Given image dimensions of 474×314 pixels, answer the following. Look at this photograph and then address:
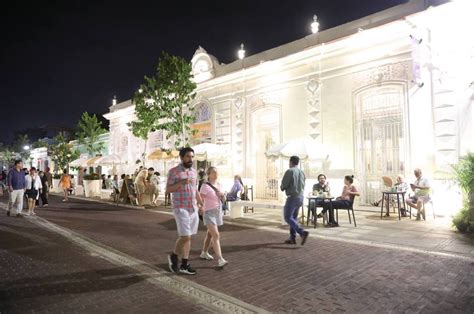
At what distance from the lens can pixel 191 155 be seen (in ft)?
15.7

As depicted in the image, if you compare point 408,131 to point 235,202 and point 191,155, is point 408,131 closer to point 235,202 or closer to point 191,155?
point 235,202

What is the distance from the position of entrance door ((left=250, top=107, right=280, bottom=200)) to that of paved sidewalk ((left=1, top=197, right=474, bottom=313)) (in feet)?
24.2

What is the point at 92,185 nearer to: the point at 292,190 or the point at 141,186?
the point at 141,186

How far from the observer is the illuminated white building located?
9641mm

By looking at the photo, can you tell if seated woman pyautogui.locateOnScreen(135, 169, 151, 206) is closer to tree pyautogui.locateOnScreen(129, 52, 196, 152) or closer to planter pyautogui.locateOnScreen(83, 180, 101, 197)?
tree pyautogui.locateOnScreen(129, 52, 196, 152)

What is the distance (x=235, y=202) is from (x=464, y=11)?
337 inches

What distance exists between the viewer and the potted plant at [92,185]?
64.4 ft

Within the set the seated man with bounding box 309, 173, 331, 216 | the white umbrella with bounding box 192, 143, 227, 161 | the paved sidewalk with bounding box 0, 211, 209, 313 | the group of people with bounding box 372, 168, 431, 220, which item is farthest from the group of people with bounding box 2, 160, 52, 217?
the group of people with bounding box 372, 168, 431, 220

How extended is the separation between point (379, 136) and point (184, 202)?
904 cm

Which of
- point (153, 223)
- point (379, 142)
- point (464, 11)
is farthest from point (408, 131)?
point (153, 223)

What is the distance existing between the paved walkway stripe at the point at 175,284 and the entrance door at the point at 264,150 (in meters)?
9.21

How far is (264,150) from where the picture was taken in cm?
1530

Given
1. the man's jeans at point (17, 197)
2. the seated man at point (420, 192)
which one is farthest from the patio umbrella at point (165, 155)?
the seated man at point (420, 192)

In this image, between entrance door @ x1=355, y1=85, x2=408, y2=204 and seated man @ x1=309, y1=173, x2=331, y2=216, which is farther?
entrance door @ x1=355, y1=85, x2=408, y2=204
